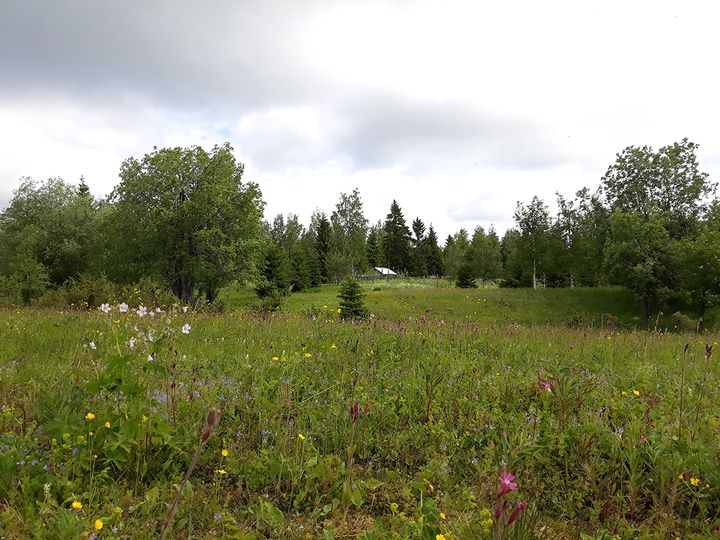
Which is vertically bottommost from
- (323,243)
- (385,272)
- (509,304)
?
(509,304)

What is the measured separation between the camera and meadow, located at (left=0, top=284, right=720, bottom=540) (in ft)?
7.89

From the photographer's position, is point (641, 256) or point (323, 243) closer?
point (641, 256)

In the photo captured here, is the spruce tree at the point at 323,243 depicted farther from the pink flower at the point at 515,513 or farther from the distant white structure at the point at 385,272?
the pink flower at the point at 515,513

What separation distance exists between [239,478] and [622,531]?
242 centimetres

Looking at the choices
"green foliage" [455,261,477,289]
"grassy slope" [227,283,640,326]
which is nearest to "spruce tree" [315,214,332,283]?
"green foliage" [455,261,477,289]

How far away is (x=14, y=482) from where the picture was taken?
8.07ft

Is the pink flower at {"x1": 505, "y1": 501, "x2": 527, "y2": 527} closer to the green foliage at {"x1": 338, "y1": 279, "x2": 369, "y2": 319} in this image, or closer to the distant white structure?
the green foliage at {"x1": 338, "y1": 279, "x2": 369, "y2": 319}

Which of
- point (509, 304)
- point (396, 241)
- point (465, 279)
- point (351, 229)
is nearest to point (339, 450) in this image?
point (509, 304)

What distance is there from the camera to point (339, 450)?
127 inches

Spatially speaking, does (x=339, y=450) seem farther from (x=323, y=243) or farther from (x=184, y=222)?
(x=323, y=243)

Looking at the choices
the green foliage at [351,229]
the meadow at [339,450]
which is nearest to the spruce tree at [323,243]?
the green foliage at [351,229]

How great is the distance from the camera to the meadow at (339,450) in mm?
2404

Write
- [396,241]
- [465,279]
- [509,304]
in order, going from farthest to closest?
1. [396,241]
2. [465,279]
3. [509,304]

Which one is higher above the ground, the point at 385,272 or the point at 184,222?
the point at 184,222
